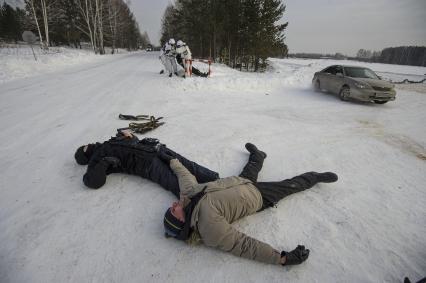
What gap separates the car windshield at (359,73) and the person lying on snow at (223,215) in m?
8.71

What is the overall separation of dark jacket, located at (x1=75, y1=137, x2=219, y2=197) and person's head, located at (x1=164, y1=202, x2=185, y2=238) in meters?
0.75

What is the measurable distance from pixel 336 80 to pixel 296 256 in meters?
9.55

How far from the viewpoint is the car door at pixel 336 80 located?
32.6 ft

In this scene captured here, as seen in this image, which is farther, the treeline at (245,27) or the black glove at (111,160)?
the treeline at (245,27)

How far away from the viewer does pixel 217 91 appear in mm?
10070

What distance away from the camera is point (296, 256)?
7.85 feet

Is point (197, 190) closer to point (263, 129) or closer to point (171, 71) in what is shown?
point (263, 129)

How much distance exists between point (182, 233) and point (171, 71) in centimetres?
1078

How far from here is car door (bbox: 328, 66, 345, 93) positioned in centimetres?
992

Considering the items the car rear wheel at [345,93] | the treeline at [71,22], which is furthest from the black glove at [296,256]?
the treeline at [71,22]

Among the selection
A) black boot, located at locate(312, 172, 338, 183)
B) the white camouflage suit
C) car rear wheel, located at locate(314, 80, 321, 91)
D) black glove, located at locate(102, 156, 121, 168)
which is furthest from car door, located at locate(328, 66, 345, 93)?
black glove, located at locate(102, 156, 121, 168)

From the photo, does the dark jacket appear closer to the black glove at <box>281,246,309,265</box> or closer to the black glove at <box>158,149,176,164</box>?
the black glove at <box>158,149,176,164</box>

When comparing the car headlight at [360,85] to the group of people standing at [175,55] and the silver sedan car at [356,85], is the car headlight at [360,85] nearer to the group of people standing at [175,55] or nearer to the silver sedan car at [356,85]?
the silver sedan car at [356,85]

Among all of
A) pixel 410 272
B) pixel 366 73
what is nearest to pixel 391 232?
pixel 410 272
